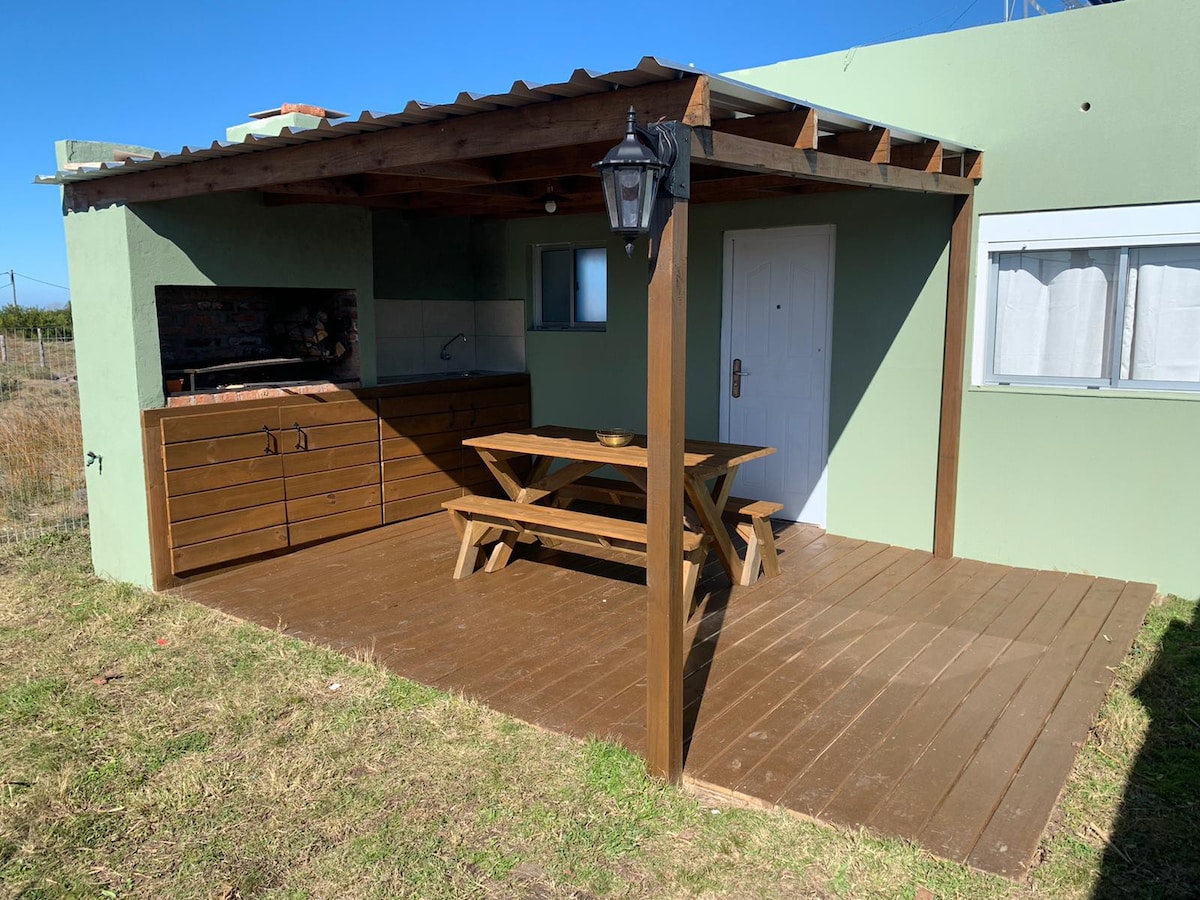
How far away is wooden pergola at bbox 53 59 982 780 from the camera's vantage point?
9.24 ft

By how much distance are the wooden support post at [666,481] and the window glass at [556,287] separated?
4.61 meters

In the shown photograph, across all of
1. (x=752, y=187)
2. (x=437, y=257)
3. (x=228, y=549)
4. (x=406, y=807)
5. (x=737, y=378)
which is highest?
(x=752, y=187)

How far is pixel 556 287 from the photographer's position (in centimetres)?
→ 754

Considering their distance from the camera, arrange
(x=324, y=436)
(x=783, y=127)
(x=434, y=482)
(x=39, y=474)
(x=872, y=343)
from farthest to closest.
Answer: (x=39, y=474)
(x=434, y=482)
(x=324, y=436)
(x=872, y=343)
(x=783, y=127)

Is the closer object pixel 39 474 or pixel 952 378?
pixel 952 378

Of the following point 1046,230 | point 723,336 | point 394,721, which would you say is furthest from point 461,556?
point 1046,230

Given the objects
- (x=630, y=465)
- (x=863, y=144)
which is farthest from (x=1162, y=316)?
(x=630, y=465)

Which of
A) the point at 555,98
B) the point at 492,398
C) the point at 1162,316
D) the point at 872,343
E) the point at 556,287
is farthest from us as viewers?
the point at 556,287

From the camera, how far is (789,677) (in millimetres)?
3840

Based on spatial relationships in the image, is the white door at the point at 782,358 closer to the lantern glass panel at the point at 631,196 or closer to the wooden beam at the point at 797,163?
the wooden beam at the point at 797,163

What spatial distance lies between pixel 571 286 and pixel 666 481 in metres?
4.76

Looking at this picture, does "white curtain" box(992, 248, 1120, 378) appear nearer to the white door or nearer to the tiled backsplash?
the white door

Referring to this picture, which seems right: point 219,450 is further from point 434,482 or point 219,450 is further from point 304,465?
point 434,482

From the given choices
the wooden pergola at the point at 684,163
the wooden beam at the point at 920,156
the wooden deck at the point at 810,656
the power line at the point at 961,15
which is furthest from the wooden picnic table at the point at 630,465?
the power line at the point at 961,15
